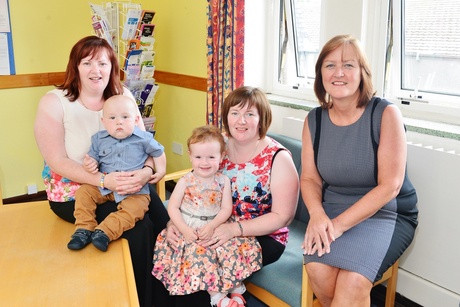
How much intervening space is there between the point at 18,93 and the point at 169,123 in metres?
1.29

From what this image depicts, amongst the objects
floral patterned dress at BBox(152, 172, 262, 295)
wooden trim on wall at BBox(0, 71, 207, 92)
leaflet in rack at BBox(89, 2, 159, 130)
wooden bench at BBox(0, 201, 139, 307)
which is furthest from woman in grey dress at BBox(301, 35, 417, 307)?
leaflet in rack at BBox(89, 2, 159, 130)

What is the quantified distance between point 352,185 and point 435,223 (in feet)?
1.56

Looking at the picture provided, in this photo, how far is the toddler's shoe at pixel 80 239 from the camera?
1901mm

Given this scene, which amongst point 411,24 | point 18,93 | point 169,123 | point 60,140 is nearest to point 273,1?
point 411,24

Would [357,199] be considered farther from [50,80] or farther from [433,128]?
[50,80]

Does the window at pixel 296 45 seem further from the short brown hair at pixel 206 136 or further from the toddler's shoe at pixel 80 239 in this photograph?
the toddler's shoe at pixel 80 239

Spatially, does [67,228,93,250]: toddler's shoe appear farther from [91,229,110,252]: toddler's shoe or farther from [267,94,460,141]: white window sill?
[267,94,460,141]: white window sill

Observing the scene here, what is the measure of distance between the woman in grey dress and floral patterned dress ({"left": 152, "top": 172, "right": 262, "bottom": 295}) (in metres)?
0.27

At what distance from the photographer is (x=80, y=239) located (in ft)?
6.30

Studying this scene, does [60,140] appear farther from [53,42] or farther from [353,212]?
[53,42]

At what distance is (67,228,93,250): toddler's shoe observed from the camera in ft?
6.24

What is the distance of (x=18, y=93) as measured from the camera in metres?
3.91

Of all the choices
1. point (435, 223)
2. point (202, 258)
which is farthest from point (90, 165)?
point (435, 223)

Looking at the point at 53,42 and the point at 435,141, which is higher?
the point at 53,42
